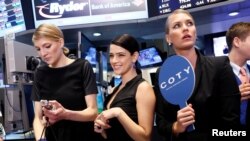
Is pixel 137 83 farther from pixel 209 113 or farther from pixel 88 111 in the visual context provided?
pixel 209 113

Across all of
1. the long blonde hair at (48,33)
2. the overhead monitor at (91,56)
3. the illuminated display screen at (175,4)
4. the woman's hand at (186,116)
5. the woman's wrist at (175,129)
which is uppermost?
the illuminated display screen at (175,4)

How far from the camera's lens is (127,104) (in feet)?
5.22

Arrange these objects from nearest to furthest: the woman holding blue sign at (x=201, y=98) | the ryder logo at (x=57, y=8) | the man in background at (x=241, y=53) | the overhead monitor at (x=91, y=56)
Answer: the woman holding blue sign at (x=201, y=98)
the man in background at (x=241, y=53)
the overhead monitor at (x=91, y=56)
the ryder logo at (x=57, y=8)

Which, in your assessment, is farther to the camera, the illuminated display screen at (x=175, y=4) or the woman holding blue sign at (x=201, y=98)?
the illuminated display screen at (x=175, y=4)

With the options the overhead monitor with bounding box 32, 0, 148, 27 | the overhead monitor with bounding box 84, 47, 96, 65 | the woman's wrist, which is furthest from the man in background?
the overhead monitor with bounding box 32, 0, 148, 27

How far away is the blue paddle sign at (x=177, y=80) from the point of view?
127cm

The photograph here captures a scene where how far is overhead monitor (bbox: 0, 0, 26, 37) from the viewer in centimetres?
393

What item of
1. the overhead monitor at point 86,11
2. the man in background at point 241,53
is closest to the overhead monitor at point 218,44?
the overhead monitor at point 86,11

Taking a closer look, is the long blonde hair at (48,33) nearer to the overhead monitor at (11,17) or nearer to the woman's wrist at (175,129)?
the woman's wrist at (175,129)

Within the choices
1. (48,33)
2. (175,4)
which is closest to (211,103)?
(48,33)

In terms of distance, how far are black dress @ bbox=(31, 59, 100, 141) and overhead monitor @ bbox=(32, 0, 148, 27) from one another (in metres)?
1.79

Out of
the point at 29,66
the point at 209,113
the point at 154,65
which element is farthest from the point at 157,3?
the point at 209,113

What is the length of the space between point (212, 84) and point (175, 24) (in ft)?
1.10

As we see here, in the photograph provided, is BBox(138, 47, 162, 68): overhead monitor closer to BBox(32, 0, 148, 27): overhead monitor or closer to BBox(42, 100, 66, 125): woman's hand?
BBox(32, 0, 148, 27): overhead monitor
